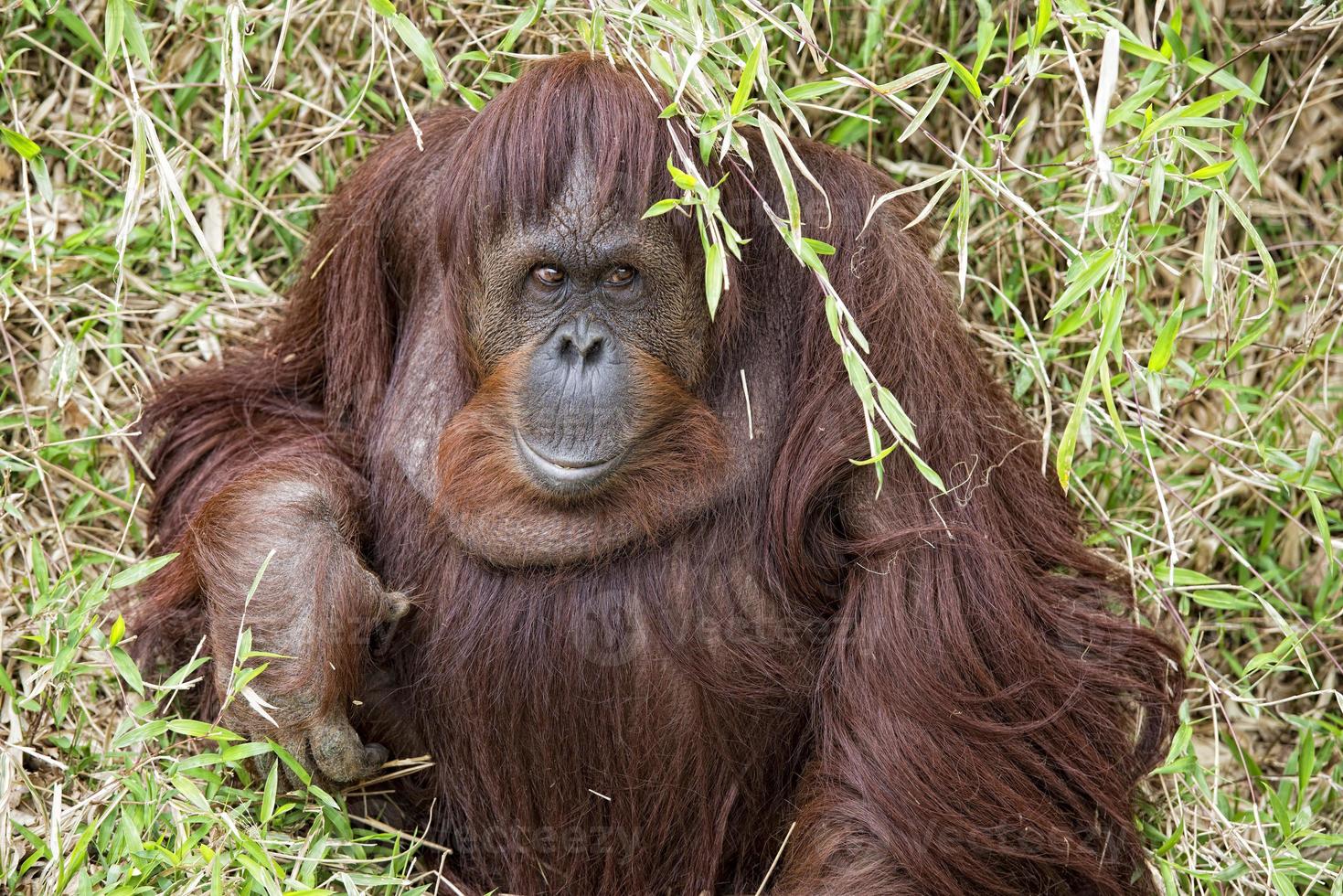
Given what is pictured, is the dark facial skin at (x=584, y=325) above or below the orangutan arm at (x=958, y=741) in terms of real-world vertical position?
above

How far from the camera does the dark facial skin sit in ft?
8.92

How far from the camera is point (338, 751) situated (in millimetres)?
2898

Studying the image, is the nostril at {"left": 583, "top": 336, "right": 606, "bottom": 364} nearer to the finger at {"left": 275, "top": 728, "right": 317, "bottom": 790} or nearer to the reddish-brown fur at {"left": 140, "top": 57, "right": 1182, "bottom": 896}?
the reddish-brown fur at {"left": 140, "top": 57, "right": 1182, "bottom": 896}

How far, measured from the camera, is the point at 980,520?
111 inches

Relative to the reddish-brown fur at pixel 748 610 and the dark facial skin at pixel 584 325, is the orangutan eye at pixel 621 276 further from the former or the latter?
the reddish-brown fur at pixel 748 610

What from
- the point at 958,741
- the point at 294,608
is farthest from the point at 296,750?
the point at 958,741

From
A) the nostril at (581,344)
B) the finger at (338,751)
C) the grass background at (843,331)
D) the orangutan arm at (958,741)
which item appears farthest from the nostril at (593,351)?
the finger at (338,751)

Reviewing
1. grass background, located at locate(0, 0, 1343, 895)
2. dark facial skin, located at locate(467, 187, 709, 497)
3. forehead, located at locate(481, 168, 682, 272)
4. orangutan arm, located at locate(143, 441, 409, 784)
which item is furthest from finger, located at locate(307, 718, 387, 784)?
forehead, located at locate(481, 168, 682, 272)

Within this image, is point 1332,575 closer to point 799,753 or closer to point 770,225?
point 799,753

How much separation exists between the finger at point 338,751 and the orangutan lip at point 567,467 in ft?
2.01

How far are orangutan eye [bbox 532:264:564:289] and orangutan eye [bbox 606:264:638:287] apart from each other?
85mm

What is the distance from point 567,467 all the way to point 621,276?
34 cm

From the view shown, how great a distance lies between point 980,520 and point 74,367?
1.75 metres

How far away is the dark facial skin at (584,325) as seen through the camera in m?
2.72
